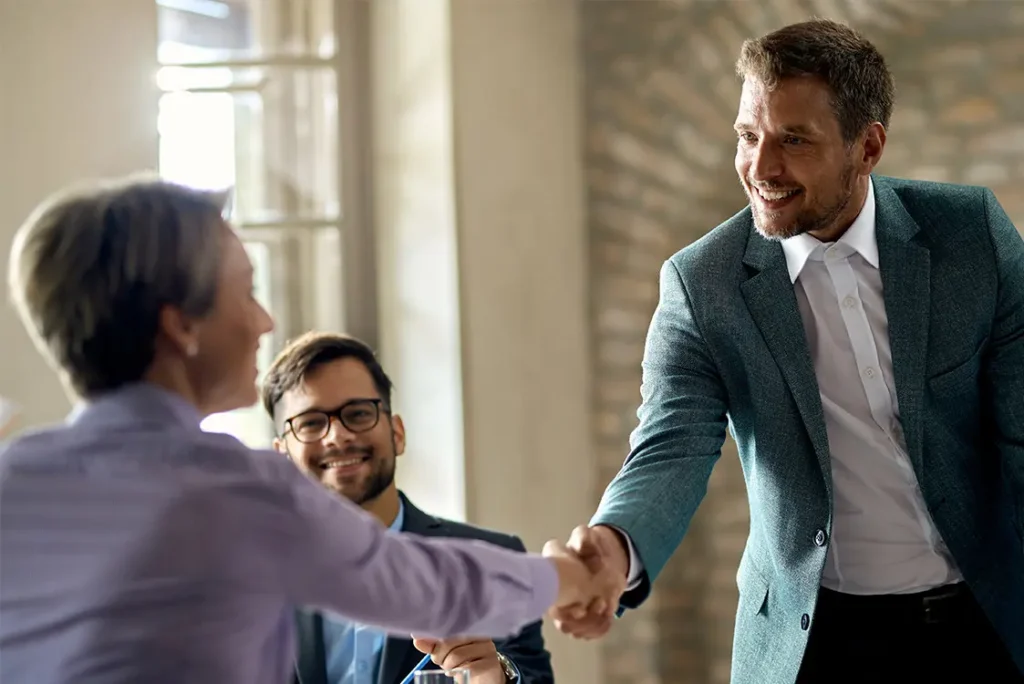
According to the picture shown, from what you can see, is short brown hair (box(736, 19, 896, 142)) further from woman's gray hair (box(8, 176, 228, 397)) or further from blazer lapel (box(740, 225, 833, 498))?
woman's gray hair (box(8, 176, 228, 397))

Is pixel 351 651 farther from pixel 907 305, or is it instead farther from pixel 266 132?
pixel 266 132

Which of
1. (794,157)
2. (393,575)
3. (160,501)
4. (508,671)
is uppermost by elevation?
(794,157)

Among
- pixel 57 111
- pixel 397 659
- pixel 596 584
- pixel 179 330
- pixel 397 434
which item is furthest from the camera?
pixel 57 111

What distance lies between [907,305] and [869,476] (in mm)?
265

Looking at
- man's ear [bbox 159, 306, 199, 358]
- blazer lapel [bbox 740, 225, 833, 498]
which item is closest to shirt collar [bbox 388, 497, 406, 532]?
blazer lapel [bbox 740, 225, 833, 498]

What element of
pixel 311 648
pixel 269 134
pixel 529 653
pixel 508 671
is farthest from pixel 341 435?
pixel 269 134

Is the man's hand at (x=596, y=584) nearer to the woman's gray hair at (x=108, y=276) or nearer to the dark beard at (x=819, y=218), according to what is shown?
the dark beard at (x=819, y=218)

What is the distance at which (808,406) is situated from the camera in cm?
204

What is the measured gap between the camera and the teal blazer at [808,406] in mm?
2039

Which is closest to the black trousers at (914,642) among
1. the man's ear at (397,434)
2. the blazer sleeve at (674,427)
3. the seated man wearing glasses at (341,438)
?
the blazer sleeve at (674,427)

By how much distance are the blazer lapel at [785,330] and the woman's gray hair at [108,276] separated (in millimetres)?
1001

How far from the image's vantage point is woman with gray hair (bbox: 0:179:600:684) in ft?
4.01

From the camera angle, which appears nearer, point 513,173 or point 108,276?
point 108,276

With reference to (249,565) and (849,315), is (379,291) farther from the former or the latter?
(249,565)
